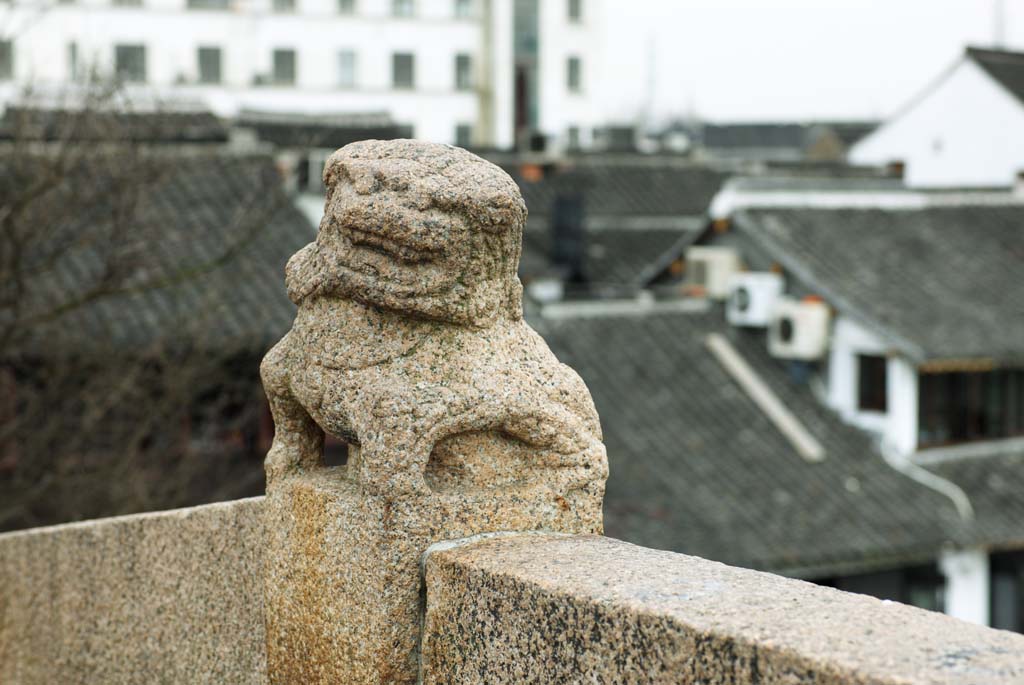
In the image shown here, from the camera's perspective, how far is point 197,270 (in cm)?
1224

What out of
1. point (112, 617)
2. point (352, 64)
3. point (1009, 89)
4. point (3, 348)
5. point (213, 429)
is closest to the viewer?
point (112, 617)

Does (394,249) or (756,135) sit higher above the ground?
(756,135)

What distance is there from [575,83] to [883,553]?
44748 millimetres

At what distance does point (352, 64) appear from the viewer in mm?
54562

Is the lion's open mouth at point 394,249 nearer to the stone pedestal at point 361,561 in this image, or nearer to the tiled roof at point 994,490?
the stone pedestal at point 361,561

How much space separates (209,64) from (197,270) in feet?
135

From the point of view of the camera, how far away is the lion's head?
12.3 feet

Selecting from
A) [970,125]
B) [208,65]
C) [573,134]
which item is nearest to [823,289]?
[970,125]

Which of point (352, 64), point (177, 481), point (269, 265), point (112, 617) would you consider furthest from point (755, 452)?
point (352, 64)

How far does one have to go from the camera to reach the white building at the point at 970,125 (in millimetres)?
28328

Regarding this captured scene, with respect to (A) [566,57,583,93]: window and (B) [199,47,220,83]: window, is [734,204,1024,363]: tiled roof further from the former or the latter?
(A) [566,57,583,93]: window

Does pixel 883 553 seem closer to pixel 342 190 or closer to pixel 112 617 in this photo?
pixel 112 617

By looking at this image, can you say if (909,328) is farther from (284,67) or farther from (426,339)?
(284,67)

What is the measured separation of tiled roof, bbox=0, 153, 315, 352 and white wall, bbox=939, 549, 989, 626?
825cm
